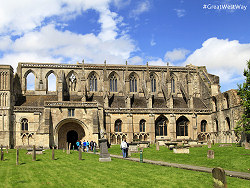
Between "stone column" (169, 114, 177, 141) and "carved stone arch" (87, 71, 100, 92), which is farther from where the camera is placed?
"carved stone arch" (87, 71, 100, 92)

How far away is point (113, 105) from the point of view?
5234cm

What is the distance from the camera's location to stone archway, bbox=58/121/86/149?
44812 mm

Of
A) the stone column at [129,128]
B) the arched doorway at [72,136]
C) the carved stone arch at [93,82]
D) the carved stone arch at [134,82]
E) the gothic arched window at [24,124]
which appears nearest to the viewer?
the arched doorway at [72,136]

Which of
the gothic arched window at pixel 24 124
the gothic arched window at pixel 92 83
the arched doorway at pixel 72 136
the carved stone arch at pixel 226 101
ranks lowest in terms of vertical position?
the arched doorway at pixel 72 136

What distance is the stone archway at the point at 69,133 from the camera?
44812 mm

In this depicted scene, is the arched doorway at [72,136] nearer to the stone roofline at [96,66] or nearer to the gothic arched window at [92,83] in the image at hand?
the gothic arched window at [92,83]

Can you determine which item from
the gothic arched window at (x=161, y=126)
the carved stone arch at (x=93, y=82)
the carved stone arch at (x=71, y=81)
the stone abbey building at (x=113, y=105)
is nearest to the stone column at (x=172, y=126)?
the stone abbey building at (x=113, y=105)

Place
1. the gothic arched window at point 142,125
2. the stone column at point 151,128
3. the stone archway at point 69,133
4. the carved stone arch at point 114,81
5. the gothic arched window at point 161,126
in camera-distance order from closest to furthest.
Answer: the stone archway at point 69,133, the stone column at point 151,128, the gothic arched window at point 142,125, the gothic arched window at point 161,126, the carved stone arch at point 114,81

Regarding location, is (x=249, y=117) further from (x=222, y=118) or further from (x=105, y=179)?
(x=105, y=179)

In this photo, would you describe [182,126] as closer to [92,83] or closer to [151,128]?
[151,128]

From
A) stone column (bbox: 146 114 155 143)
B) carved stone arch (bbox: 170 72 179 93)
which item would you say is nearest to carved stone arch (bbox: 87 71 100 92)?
stone column (bbox: 146 114 155 143)

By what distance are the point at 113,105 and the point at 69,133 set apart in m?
9.71

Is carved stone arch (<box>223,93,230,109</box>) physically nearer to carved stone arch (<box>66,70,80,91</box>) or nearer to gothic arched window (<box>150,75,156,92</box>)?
gothic arched window (<box>150,75,156,92</box>)

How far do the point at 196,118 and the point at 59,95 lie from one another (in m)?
23.5
